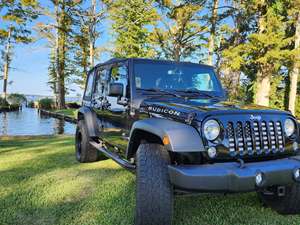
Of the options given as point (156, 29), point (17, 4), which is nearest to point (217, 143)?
point (17, 4)

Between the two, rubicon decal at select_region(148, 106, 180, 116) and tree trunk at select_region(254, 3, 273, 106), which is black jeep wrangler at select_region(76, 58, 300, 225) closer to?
rubicon decal at select_region(148, 106, 180, 116)

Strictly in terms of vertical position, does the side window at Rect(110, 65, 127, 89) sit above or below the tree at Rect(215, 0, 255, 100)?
below

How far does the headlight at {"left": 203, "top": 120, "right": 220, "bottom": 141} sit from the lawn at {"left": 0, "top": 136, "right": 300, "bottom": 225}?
96 centimetres

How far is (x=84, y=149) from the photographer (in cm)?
603

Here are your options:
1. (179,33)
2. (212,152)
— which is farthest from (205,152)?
(179,33)

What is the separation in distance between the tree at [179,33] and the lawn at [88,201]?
58.1 feet

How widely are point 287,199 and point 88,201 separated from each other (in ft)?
7.26

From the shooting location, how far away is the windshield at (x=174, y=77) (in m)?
4.38

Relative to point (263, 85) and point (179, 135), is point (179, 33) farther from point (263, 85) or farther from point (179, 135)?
point (179, 135)

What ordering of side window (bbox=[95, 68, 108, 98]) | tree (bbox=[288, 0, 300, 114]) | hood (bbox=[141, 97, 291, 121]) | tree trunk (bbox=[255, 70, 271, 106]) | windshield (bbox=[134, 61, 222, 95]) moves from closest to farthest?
1. hood (bbox=[141, 97, 291, 121])
2. windshield (bbox=[134, 61, 222, 95])
3. side window (bbox=[95, 68, 108, 98])
4. tree (bbox=[288, 0, 300, 114])
5. tree trunk (bbox=[255, 70, 271, 106])

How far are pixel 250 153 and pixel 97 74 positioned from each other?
352 cm

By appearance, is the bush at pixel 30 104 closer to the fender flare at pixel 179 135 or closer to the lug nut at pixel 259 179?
the fender flare at pixel 179 135

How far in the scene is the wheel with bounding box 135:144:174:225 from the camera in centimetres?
290

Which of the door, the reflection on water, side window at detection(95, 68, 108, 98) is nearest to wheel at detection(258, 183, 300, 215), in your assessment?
the door
